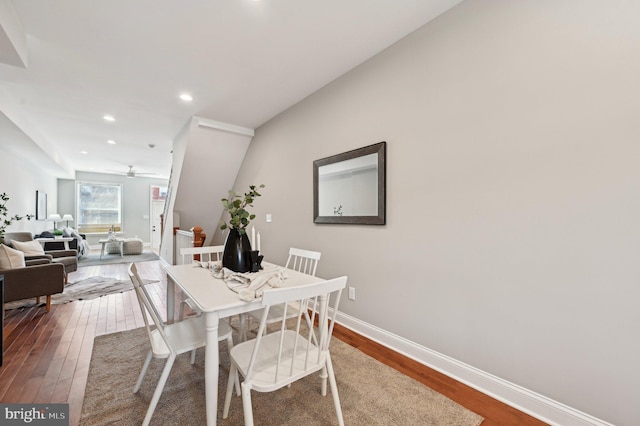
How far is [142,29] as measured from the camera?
2176 millimetres

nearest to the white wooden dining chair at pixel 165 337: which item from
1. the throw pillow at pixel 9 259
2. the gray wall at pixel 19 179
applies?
the throw pillow at pixel 9 259

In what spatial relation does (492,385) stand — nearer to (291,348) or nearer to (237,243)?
(291,348)

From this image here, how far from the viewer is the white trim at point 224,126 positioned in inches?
160

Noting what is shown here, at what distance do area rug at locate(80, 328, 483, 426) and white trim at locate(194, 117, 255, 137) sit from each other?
10.4 feet

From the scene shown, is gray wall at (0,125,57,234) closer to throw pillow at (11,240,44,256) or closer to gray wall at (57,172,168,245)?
gray wall at (57,172,168,245)

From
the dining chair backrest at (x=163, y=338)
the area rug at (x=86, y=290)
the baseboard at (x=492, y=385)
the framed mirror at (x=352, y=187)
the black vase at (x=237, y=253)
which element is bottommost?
the area rug at (x=86, y=290)

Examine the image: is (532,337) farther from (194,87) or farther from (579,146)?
(194,87)

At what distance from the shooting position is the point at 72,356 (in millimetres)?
2201

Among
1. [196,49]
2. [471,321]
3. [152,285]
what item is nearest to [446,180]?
[471,321]

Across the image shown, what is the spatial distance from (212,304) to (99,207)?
407 inches

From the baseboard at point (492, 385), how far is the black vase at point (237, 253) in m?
1.37

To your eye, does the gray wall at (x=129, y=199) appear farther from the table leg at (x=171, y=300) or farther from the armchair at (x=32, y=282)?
the table leg at (x=171, y=300)

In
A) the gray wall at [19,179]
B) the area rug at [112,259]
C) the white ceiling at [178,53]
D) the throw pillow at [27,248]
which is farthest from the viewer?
the area rug at [112,259]

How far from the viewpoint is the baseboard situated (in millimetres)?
1460
